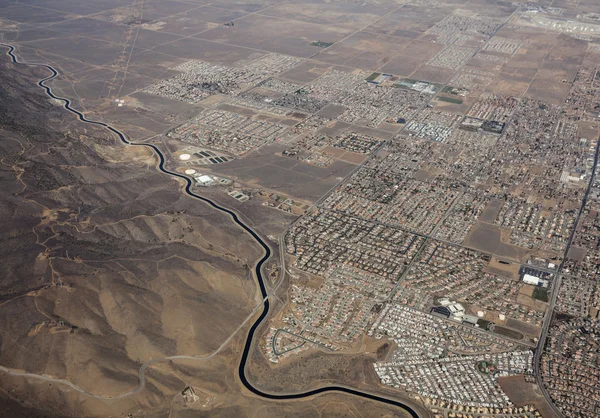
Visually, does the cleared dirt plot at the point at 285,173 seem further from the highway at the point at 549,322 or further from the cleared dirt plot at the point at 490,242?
the highway at the point at 549,322

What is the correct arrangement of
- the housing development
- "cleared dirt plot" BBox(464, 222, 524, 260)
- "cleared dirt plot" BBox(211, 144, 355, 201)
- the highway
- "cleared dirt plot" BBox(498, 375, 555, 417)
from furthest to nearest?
"cleared dirt plot" BBox(211, 144, 355, 201), "cleared dirt plot" BBox(464, 222, 524, 260), the housing development, the highway, "cleared dirt plot" BBox(498, 375, 555, 417)

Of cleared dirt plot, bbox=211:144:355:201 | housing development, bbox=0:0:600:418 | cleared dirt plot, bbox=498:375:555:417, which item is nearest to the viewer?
cleared dirt plot, bbox=498:375:555:417

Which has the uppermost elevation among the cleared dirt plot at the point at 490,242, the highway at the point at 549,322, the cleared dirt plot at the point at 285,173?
the cleared dirt plot at the point at 285,173

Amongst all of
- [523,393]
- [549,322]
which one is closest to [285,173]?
[549,322]

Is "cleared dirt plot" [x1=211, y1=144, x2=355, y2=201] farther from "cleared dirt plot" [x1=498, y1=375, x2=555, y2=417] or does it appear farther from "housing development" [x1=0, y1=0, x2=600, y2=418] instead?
"cleared dirt plot" [x1=498, y1=375, x2=555, y2=417]

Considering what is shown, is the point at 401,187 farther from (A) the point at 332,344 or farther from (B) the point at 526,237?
(A) the point at 332,344

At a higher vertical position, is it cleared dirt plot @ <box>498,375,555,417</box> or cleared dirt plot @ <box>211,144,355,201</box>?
cleared dirt plot @ <box>211,144,355,201</box>

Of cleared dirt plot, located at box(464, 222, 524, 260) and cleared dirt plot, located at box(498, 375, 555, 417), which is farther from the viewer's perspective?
cleared dirt plot, located at box(464, 222, 524, 260)

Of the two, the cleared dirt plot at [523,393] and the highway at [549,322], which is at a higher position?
the highway at [549,322]

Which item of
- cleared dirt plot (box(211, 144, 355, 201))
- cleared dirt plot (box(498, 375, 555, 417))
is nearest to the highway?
cleared dirt plot (box(498, 375, 555, 417))

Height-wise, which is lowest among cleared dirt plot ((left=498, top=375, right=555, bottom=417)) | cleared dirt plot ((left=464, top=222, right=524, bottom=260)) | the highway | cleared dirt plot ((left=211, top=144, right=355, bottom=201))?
cleared dirt plot ((left=498, top=375, right=555, bottom=417))

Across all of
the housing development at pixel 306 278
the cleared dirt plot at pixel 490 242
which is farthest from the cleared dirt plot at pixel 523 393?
the cleared dirt plot at pixel 490 242

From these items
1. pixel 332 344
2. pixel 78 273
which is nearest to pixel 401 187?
pixel 332 344
